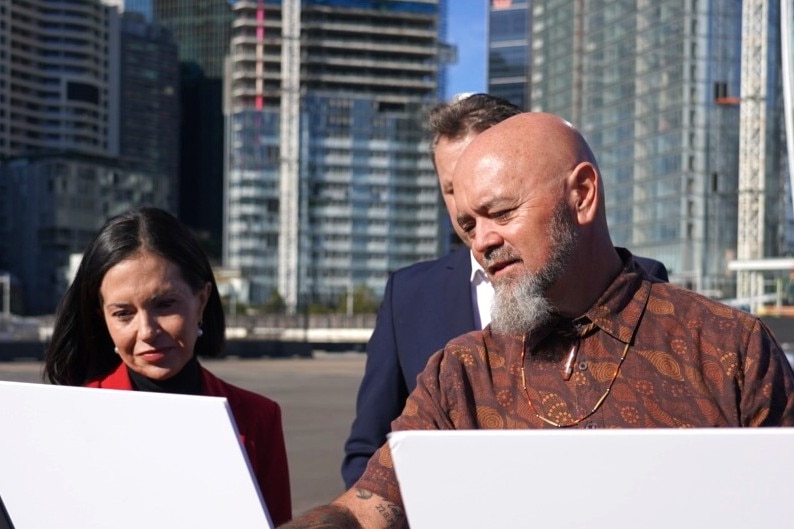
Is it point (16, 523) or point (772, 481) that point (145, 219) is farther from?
point (772, 481)

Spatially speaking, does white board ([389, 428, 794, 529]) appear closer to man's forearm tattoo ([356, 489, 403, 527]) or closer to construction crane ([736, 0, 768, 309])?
man's forearm tattoo ([356, 489, 403, 527])

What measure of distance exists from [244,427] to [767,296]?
82445mm

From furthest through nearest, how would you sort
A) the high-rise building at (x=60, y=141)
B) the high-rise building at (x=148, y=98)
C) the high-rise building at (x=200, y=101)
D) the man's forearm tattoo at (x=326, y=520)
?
the high-rise building at (x=200, y=101), the high-rise building at (x=148, y=98), the high-rise building at (x=60, y=141), the man's forearm tattoo at (x=326, y=520)

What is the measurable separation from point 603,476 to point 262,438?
6.19 ft

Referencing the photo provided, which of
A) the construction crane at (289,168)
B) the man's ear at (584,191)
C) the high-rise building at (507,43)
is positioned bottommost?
the man's ear at (584,191)

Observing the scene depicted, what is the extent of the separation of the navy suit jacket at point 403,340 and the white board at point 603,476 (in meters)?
1.75

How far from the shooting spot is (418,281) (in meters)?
3.29

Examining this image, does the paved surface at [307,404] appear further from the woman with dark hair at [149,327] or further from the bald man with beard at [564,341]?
the bald man with beard at [564,341]

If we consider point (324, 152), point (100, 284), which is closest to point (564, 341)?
point (100, 284)

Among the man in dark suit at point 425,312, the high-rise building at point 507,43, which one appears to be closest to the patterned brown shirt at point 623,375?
the man in dark suit at point 425,312

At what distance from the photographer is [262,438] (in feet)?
10.2

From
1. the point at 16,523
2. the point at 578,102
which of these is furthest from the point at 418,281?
the point at 578,102

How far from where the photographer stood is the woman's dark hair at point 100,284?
10.00 ft

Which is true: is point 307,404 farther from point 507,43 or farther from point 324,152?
point 507,43
